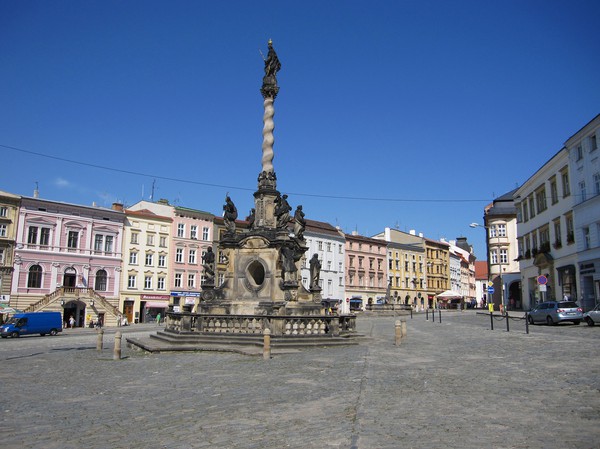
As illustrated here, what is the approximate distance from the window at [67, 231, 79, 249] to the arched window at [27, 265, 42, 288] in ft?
11.8

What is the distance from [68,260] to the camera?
49.5m

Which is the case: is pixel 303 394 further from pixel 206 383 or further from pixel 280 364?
pixel 280 364

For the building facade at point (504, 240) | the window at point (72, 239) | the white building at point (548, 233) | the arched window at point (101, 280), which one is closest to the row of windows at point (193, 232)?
the arched window at point (101, 280)

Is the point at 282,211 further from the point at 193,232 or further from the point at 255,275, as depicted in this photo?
the point at 193,232

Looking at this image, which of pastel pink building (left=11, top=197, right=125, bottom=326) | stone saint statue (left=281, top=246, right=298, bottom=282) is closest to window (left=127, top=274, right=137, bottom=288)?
pastel pink building (left=11, top=197, right=125, bottom=326)

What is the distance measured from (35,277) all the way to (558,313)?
141 feet

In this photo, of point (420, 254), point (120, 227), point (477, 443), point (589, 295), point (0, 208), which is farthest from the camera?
point (420, 254)

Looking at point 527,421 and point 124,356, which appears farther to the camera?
point 124,356

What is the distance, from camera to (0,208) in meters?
46.0

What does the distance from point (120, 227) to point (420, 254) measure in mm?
49640

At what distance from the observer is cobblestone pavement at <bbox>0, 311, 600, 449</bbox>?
6.30 m

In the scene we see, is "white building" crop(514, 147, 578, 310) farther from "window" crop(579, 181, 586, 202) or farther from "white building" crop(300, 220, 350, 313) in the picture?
"white building" crop(300, 220, 350, 313)

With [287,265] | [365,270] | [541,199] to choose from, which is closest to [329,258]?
[365,270]

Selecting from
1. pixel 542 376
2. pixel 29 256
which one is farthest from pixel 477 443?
pixel 29 256
